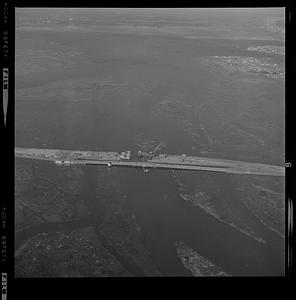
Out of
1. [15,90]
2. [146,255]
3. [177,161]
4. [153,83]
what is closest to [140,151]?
[177,161]

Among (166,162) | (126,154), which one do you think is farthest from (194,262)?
(126,154)

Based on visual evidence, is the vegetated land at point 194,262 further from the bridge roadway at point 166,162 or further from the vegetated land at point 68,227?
the bridge roadway at point 166,162

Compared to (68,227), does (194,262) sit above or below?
below

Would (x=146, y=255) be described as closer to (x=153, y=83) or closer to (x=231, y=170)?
(x=231, y=170)

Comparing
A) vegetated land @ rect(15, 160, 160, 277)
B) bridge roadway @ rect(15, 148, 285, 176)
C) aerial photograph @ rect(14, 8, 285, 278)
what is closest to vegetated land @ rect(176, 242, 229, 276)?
aerial photograph @ rect(14, 8, 285, 278)

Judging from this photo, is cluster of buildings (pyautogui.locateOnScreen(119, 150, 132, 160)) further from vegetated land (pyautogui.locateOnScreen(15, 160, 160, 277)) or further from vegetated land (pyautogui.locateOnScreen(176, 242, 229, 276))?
vegetated land (pyautogui.locateOnScreen(176, 242, 229, 276))

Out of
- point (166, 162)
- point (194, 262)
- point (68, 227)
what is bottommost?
point (194, 262)

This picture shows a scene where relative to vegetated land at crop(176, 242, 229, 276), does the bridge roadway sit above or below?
above

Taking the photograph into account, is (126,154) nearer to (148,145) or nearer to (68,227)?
(148,145)
